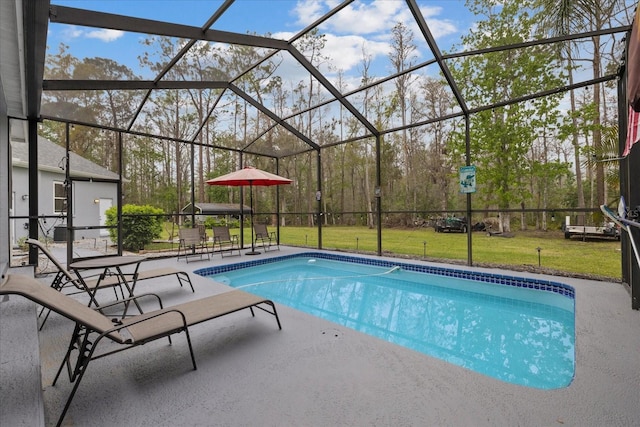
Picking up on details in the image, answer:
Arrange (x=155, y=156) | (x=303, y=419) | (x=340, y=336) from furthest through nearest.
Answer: (x=155, y=156) < (x=340, y=336) < (x=303, y=419)

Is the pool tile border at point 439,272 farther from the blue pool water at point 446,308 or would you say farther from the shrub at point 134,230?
the shrub at point 134,230

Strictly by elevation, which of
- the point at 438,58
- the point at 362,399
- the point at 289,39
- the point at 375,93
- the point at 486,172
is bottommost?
the point at 362,399

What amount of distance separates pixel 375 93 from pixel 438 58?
1020 centimetres

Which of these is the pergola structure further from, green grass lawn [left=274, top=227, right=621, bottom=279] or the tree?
the tree

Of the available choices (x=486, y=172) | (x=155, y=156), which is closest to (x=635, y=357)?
(x=486, y=172)

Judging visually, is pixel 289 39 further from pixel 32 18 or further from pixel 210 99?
pixel 32 18

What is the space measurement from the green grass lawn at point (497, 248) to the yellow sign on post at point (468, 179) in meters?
1.61

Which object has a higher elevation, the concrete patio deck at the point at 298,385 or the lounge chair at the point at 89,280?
the lounge chair at the point at 89,280

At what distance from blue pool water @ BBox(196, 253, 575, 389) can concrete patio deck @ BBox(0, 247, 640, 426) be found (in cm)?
57

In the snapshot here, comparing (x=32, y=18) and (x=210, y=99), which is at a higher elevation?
(x=210, y=99)

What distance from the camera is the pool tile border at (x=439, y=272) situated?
514 cm

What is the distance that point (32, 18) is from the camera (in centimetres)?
287

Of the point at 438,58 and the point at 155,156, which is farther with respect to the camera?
the point at 155,156

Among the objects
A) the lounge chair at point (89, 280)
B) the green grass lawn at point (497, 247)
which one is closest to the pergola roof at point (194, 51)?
the lounge chair at point (89, 280)
